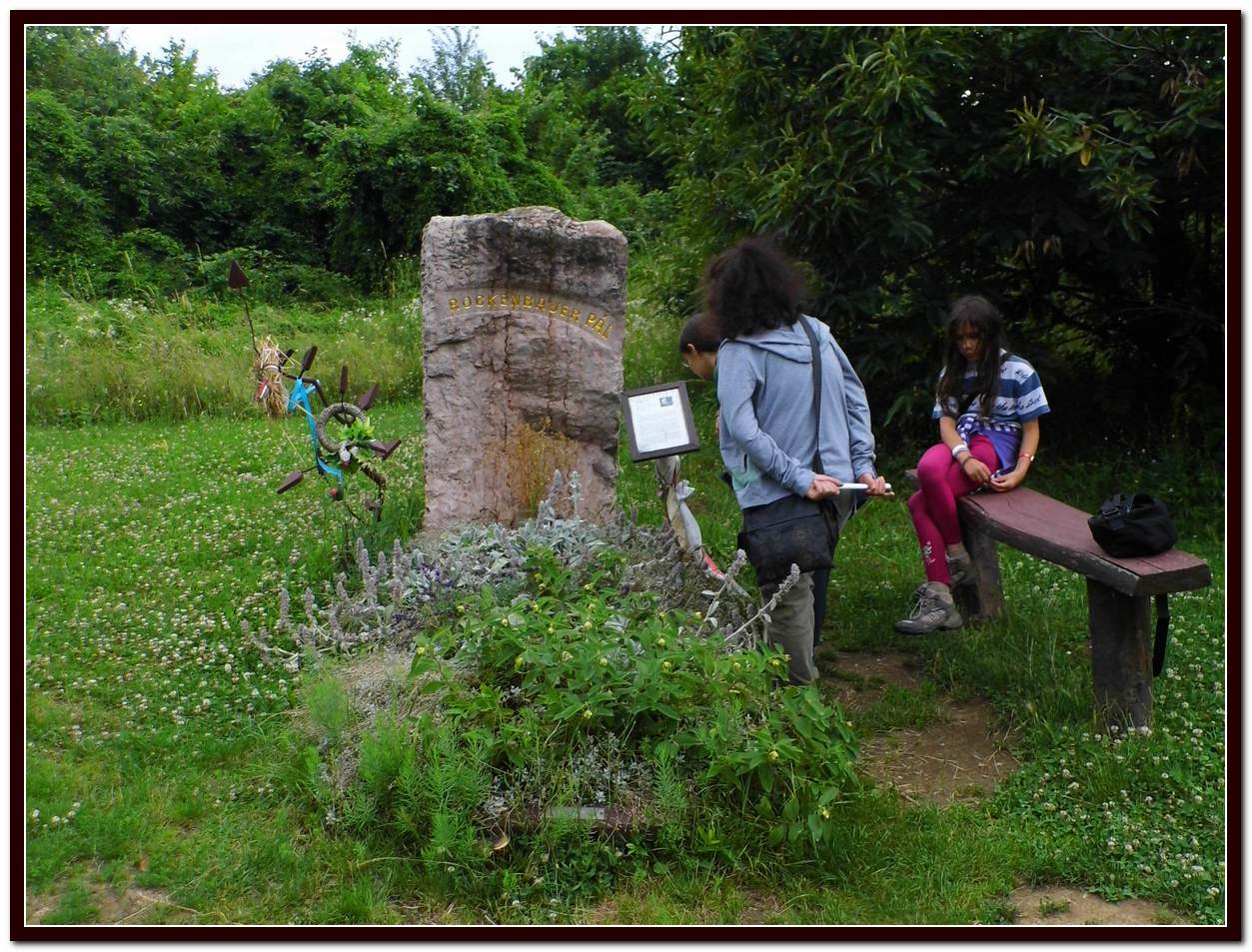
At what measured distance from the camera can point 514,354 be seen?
20.1 ft

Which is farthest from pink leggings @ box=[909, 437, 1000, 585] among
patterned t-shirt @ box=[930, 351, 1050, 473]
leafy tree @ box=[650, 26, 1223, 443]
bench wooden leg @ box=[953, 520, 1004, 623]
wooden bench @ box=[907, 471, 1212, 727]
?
leafy tree @ box=[650, 26, 1223, 443]

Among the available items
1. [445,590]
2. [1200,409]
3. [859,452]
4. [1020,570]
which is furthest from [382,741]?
[1200,409]

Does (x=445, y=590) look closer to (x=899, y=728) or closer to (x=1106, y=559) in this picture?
(x=899, y=728)

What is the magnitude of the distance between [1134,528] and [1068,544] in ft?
0.97

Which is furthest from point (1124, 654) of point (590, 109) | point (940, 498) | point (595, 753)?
point (590, 109)

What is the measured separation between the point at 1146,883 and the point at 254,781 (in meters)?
2.95

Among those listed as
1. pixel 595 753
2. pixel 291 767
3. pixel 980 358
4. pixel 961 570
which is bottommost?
pixel 291 767

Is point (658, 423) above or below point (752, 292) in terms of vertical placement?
below

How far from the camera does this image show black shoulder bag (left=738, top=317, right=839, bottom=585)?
4.40 m

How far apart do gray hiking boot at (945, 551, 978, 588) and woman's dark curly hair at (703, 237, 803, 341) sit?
1.58 metres

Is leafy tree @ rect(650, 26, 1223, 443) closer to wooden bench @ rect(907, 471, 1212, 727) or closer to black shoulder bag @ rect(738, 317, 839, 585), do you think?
wooden bench @ rect(907, 471, 1212, 727)

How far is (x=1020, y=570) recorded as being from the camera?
6.65 metres

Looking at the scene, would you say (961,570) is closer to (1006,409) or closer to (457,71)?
(1006,409)

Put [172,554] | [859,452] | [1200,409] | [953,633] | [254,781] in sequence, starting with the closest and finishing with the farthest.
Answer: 1. [254,781]
2. [859,452]
3. [953,633]
4. [172,554]
5. [1200,409]
